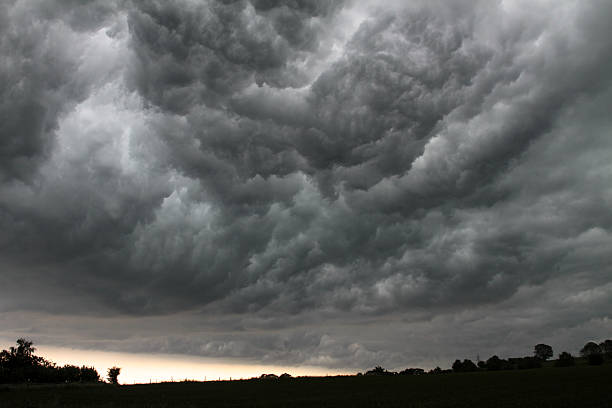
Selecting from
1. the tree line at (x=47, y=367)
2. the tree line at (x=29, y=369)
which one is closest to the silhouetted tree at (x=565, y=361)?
the tree line at (x=47, y=367)

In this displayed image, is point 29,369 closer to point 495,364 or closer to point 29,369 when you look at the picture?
point 29,369

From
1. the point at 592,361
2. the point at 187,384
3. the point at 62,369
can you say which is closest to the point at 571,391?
the point at 187,384

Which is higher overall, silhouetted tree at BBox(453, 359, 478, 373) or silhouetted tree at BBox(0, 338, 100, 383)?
silhouetted tree at BBox(0, 338, 100, 383)

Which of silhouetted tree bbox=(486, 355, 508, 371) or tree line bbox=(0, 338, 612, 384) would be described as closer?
tree line bbox=(0, 338, 612, 384)

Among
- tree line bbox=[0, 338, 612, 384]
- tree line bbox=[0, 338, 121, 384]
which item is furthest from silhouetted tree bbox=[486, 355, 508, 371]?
tree line bbox=[0, 338, 121, 384]

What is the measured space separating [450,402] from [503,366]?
13088 centimetres

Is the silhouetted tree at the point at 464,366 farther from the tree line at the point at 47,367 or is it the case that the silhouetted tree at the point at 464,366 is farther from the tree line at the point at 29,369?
the tree line at the point at 29,369

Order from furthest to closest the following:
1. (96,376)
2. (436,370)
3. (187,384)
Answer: (436,370), (96,376), (187,384)

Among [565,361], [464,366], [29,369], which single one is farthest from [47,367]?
[565,361]

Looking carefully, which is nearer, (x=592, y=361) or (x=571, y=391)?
(x=571, y=391)

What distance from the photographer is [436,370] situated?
197 m

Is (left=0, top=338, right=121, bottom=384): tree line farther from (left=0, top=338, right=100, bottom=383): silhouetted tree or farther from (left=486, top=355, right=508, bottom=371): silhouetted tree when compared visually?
(left=486, top=355, right=508, bottom=371): silhouetted tree

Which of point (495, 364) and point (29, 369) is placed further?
point (495, 364)

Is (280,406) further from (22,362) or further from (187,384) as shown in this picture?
(22,362)
